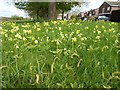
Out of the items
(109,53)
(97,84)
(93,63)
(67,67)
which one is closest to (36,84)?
(67,67)

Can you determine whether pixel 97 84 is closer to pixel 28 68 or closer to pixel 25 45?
pixel 28 68

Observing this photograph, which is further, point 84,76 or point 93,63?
point 93,63

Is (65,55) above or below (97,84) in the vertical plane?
above

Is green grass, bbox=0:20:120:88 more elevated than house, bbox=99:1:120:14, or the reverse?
house, bbox=99:1:120:14

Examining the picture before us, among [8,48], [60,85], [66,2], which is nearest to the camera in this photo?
[60,85]

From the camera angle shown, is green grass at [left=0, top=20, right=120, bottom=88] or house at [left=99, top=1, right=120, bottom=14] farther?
house at [left=99, top=1, right=120, bottom=14]

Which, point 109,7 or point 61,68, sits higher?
point 109,7

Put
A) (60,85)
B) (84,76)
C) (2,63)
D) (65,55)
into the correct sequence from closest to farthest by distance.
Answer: (60,85) < (84,76) < (2,63) < (65,55)

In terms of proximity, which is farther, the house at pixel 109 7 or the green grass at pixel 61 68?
the house at pixel 109 7

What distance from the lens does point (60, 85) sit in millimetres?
2244

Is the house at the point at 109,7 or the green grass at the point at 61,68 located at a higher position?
the house at the point at 109,7

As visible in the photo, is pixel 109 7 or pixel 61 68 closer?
pixel 61 68

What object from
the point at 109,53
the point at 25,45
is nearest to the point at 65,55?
the point at 109,53

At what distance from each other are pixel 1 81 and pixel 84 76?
2.66 feet
